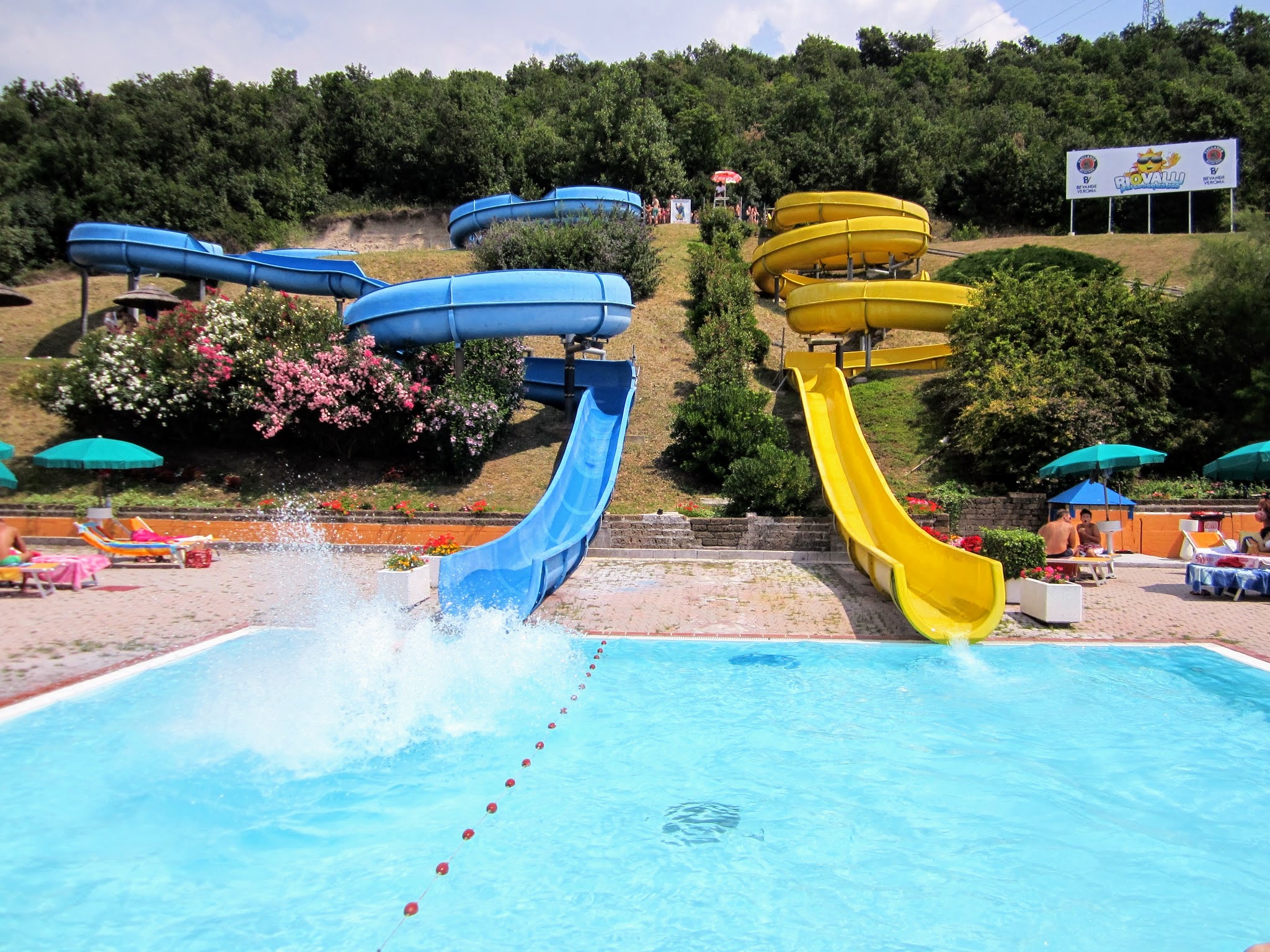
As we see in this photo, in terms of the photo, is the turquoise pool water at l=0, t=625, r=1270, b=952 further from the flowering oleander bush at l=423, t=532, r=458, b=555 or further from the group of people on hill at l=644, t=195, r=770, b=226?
the group of people on hill at l=644, t=195, r=770, b=226

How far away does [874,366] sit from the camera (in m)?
21.5

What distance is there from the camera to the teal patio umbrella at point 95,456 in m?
12.7

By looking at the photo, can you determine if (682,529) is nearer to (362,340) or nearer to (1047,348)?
(362,340)

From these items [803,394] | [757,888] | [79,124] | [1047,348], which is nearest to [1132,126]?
[1047,348]

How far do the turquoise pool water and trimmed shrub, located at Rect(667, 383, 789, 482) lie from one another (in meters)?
7.53

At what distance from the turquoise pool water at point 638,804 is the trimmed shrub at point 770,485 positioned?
17.4 feet

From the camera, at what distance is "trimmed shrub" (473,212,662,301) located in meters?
25.9

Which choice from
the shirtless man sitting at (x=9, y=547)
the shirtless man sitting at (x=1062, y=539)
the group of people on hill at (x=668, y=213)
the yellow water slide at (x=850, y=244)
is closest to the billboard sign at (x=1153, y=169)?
the group of people on hill at (x=668, y=213)

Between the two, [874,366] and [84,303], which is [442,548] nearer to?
[874,366]

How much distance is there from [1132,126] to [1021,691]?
49.6 meters

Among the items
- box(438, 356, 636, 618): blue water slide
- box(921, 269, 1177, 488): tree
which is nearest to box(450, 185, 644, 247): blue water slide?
box(438, 356, 636, 618): blue water slide

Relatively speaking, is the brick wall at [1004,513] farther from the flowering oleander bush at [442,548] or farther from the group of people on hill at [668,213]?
the group of people on hill at [668,213]

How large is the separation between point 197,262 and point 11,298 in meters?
5.18

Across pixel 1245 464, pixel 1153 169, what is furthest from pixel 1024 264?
pixel 1153 169
